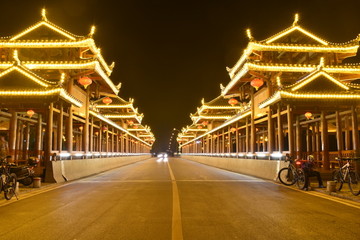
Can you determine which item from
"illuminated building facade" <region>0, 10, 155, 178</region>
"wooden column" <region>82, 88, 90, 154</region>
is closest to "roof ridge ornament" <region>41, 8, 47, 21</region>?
"illuminated building facade" <region>0, 10, 155, 178</region>

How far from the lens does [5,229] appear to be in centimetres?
573

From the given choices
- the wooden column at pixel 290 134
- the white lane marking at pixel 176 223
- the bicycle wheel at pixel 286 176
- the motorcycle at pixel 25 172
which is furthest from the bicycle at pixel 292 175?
the motorcycle at pixel 25 172

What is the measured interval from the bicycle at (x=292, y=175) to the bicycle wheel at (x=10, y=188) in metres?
9.53

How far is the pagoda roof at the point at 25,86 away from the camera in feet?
48.5

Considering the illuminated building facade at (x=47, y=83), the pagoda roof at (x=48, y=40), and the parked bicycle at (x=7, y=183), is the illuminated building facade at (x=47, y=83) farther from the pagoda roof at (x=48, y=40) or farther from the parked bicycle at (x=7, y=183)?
the parked bicycle at (x=7, y=183)

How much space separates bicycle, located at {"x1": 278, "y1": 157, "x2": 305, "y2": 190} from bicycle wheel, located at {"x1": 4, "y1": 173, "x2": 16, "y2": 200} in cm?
953

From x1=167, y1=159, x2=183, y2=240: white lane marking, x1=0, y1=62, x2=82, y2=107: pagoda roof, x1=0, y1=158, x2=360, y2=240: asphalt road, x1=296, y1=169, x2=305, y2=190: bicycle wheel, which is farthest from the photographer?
x1=0, y1=62, x2=82, y2=107: pagoda roof

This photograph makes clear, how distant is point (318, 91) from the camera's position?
50.5 ft

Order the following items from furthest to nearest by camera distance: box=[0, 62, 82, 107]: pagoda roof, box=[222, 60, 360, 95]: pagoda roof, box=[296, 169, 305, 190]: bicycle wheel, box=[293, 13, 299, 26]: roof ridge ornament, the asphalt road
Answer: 1. box=[293, 13, 299, 26]: roof ridge ornament
2. box=[222, 60, 360, 95]: pagoda roof
3. box=[0, 62, 82, 107]: pagoda roof
4. box=[296, 169, 305, 190]: bicycle wheel
5. the asphalt road

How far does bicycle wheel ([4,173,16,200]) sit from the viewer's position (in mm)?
9023

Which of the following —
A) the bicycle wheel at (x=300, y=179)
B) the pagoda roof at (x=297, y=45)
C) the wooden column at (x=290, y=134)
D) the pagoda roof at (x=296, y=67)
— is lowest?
the bicycle wheel at (x=300, y=179)

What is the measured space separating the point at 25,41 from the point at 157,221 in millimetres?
16204

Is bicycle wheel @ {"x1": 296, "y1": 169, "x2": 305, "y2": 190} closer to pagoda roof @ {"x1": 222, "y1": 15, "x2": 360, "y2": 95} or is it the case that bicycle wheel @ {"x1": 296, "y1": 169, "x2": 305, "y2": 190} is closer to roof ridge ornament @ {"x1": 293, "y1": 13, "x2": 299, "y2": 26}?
pagoda roof @ {"x1": 222, "y1": 15, "x2": 360, "y2": 95}

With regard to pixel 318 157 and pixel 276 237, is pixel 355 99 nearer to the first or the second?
pixel 318 157
